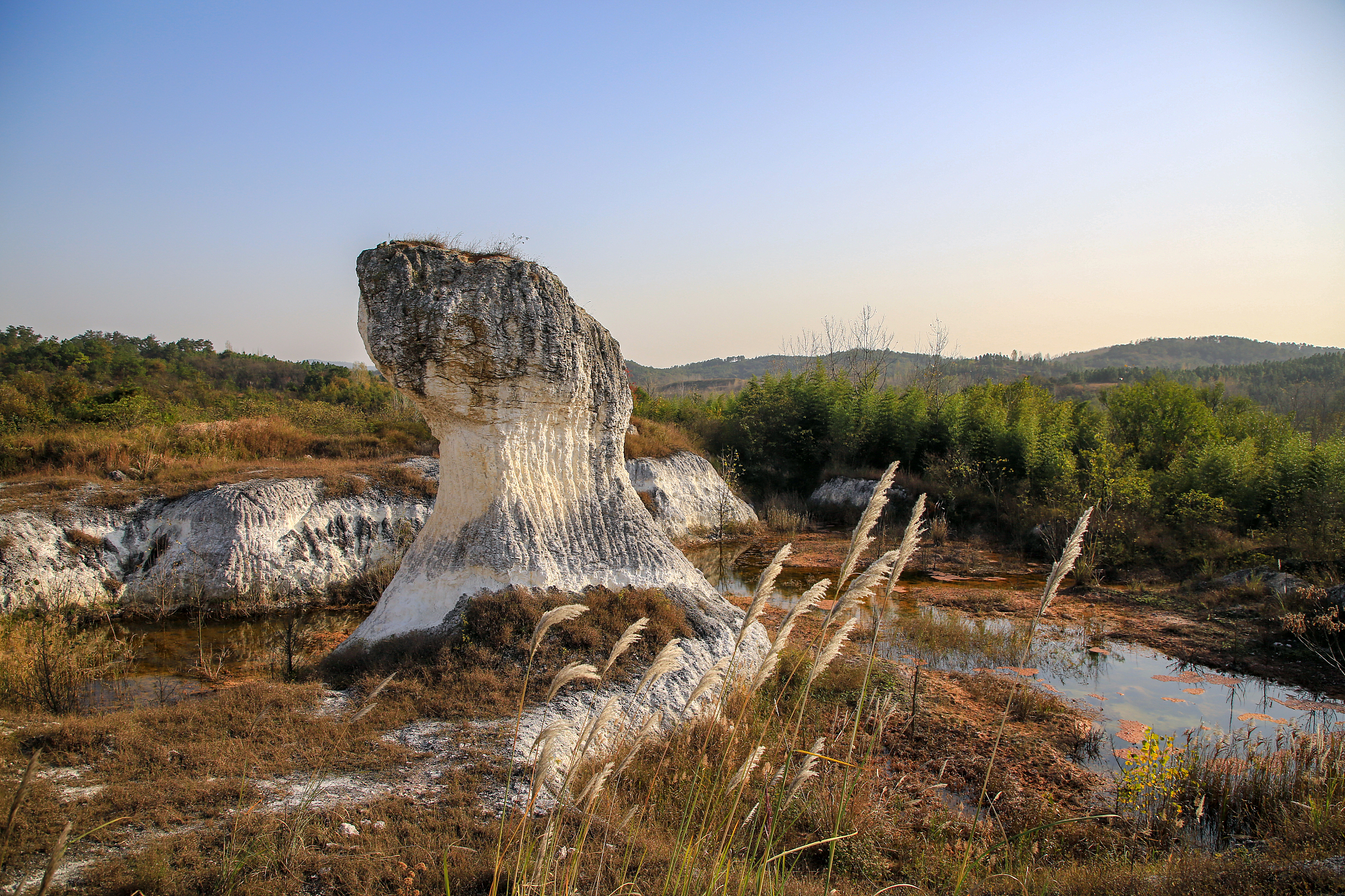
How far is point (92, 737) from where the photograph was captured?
13.4ft

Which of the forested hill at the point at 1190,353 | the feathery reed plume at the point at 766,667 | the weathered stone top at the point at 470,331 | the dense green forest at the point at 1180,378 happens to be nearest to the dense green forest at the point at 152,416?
the dense green forest at the point at 1180,378

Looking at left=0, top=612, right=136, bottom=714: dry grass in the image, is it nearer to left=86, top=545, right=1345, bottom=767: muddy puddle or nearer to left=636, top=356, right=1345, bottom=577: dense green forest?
left=86, top=545, right=1345, bottom=767: muddy puddle

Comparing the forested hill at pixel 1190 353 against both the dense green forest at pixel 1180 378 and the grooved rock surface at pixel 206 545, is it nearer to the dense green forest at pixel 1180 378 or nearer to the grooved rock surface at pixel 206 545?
the dense green forest at pixel 1180 378

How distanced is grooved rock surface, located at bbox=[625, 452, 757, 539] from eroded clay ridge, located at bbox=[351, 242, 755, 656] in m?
7.72

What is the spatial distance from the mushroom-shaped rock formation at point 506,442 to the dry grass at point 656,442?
323 inches

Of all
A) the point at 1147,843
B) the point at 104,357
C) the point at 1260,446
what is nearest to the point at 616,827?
the point at 1147,843

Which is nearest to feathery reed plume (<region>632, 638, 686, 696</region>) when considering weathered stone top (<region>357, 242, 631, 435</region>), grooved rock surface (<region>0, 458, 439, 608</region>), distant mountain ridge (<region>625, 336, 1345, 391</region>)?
weathered stone top (<region>357, 242, 631, 435</region>)

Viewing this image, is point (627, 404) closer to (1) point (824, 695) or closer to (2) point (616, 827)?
(1) point (824, 695)

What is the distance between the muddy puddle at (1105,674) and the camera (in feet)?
22.5

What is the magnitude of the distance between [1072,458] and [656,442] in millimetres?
10479

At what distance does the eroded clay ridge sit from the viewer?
6.55 meters

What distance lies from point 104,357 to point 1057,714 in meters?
36.1

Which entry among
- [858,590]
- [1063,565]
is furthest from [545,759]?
[1063,565]

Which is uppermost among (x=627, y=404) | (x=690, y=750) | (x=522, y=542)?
(x=627, y=404)
